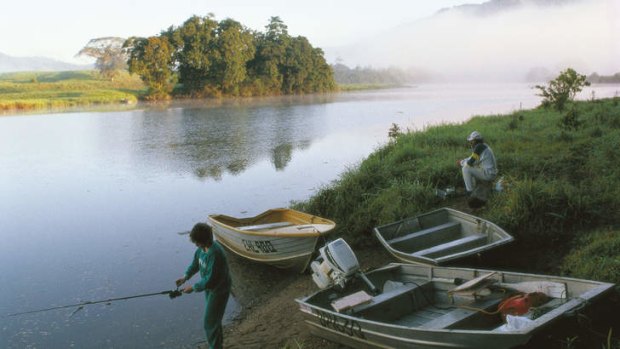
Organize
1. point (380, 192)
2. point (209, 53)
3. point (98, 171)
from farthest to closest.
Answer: point (209, 53) → point (98, 171) → point (380, 192)

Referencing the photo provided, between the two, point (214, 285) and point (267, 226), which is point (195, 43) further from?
point (214, 285)

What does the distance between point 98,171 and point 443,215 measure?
15.0 metres

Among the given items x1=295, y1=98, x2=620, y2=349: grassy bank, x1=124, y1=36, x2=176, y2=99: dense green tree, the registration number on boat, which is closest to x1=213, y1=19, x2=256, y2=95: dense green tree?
x1=124, y1=36, x2=176, y2=99: dense green tree

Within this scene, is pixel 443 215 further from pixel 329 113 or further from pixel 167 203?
pixel 329 113

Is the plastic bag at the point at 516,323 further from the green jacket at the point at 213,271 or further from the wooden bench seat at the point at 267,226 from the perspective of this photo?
the wooden bench seat at the point at 267,226

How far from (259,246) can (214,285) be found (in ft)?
11.9

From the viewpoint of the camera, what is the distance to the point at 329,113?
43000mm

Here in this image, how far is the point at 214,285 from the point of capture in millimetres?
5746

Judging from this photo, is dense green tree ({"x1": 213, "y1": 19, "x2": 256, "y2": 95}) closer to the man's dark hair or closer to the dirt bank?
the dirt bank

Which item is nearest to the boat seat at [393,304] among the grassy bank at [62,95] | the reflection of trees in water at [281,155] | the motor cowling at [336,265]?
the motor cowling at [336,265]

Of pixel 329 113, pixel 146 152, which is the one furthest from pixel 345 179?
pixel 329 113

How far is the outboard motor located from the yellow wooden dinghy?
5.18ft

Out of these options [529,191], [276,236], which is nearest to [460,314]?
[529,191]

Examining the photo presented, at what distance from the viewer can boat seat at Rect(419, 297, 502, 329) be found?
5.37m
